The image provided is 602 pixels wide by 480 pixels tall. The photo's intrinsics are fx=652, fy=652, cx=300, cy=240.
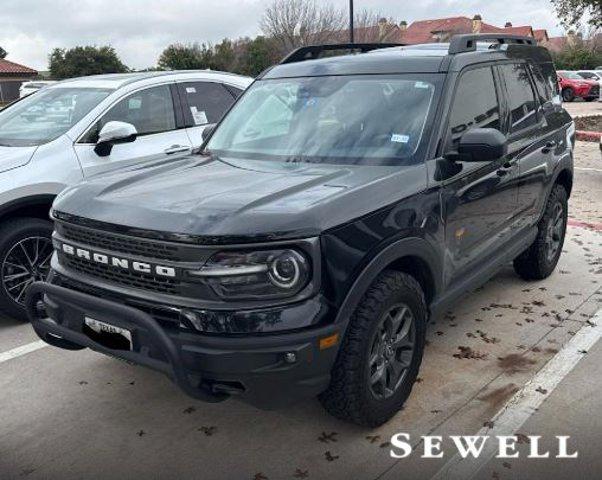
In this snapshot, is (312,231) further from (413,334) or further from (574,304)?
(574,304)

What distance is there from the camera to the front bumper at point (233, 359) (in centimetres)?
272

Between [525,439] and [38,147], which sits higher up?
[38,147]

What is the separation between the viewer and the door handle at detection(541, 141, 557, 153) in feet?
16.4

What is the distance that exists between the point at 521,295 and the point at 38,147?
3985mm

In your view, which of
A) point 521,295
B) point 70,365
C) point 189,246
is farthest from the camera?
point 521,295

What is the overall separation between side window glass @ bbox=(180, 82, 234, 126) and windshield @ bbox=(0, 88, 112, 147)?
824 millimetres

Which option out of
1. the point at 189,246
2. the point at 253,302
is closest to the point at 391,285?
the point at 253,302

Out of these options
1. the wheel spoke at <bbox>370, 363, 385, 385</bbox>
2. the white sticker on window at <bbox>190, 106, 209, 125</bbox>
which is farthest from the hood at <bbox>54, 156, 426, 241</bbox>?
the white sticker on window at <bbox>190, 106, 209, 125</bbox>

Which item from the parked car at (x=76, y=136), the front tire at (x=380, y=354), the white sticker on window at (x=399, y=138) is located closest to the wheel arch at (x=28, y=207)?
the parked car at (x=76, y=136)

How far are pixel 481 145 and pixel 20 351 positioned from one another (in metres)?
3.33

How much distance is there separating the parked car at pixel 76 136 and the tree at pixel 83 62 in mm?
46260

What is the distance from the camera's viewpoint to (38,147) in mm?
4957

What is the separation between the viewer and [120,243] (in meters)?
2.98

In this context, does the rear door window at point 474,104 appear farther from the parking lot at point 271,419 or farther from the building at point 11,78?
the building at point 11,78
